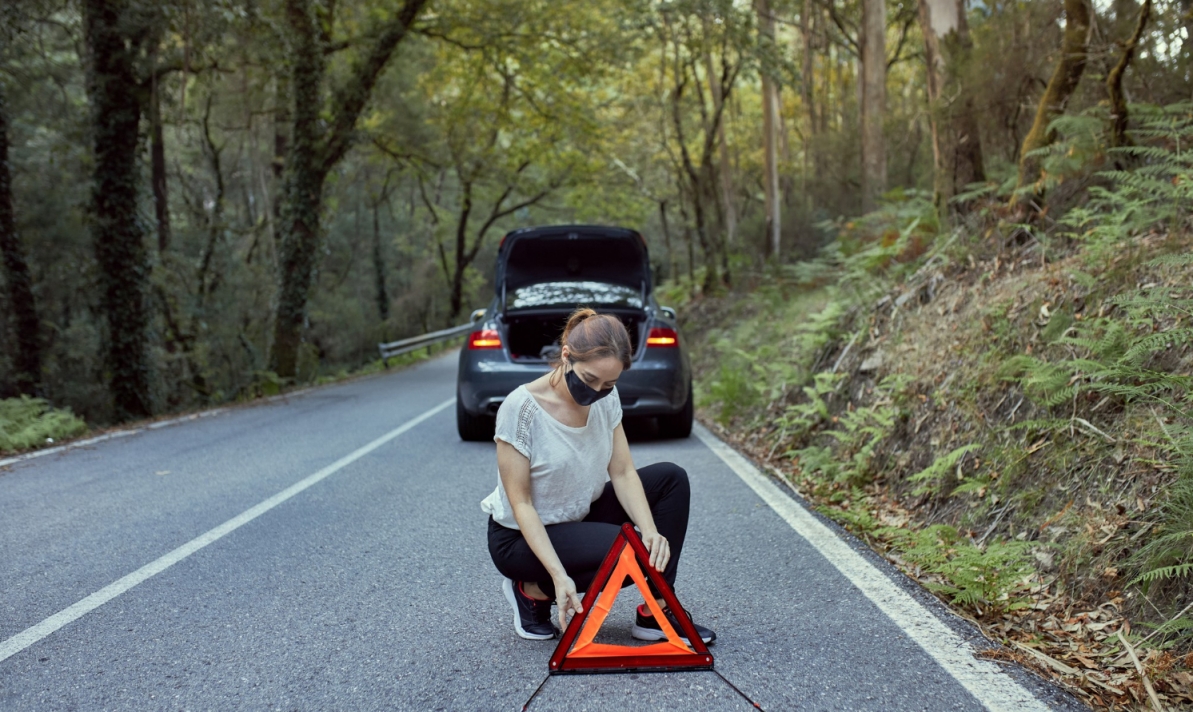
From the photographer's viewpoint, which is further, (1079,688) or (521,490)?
(521,490)

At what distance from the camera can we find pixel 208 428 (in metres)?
11.1

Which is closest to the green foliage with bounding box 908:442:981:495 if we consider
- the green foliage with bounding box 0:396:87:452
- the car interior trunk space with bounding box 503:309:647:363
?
the car interior trunk space with bounding box 503:309:647:363

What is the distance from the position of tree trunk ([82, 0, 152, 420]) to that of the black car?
7826mm

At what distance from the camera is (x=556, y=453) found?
356 centimetres

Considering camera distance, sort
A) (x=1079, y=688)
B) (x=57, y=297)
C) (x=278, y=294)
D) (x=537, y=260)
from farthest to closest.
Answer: (x=57, y=297) → (x=278, y=294) → (x=537, y=260) → (x=1079, y=688)

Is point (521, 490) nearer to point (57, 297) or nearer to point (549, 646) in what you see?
point (549, 646)

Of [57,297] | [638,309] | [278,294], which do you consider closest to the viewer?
[638,309]

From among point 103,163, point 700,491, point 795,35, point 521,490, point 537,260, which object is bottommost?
point 700,491

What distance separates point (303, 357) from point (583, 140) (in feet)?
28.5

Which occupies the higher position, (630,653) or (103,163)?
(103,163)

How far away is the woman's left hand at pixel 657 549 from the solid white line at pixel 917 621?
1070mm

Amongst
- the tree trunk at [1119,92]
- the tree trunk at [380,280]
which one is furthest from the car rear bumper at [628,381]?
the tree trunk at [380,280]

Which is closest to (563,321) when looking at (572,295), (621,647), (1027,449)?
(572,295)

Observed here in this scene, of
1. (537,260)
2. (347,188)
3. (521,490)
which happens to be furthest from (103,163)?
(347,188)
